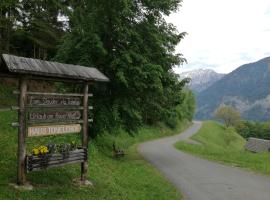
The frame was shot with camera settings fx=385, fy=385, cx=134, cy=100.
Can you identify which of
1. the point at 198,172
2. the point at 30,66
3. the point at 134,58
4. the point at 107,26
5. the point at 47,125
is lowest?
the point at 198,172

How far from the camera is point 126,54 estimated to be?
72.4ft

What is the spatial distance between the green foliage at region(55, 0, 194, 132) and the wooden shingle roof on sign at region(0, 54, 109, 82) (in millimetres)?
8041

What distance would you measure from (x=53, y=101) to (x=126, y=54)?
1006 cm

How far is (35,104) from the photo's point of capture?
12.0m

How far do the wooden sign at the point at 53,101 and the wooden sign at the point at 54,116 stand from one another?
0.30 m

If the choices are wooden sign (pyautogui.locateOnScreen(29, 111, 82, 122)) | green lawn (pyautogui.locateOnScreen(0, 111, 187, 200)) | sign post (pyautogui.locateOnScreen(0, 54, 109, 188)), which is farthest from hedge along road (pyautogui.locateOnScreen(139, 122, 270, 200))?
wooden sign (pyautogui.locateOnScreen(29, 111, 82, 122))

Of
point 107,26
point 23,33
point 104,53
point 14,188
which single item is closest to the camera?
point 14,188

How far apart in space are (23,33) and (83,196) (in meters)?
29.0

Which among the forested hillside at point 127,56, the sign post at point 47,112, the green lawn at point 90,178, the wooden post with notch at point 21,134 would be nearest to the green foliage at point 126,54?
the forested hillside at point 127,56

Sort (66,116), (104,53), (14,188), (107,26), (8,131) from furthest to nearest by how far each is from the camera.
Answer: (107,26)
(104,53)
(8,131)
(66,116)
(14,188)

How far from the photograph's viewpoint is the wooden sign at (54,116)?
1192 centimetres

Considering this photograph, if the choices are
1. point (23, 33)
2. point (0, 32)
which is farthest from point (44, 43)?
point (0, 32)

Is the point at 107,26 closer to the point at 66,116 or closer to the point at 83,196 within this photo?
the point at 66,116

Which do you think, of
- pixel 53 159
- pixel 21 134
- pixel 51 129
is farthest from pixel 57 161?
pixel 21 134
